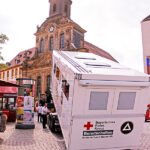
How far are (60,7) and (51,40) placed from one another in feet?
27.5

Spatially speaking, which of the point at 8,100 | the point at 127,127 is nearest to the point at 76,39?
the point at 8,100

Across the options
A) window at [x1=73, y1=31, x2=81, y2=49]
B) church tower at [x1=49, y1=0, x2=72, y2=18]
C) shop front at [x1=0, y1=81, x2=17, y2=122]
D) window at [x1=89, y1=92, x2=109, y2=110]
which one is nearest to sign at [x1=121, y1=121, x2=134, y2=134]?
window at [x1=89, y1=92, x2=109, y2=110]

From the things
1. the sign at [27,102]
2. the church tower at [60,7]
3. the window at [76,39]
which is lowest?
the sign at [27,102]

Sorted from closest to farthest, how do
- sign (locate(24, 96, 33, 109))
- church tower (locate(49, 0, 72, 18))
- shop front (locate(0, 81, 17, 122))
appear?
sign (locate(24, 96, 33, 109)), shop front (locate(0, 81, 17, 122)), church tower (locate(49, 0, 72, 18))

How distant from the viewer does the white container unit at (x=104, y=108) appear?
247 inches

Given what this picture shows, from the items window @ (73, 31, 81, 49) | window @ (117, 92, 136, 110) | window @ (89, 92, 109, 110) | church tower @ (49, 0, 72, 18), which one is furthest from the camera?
church tower @ (49, 0, 72, 18)

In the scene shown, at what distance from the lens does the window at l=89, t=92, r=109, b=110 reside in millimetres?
6441

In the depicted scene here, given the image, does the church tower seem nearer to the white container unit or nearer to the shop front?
the shop front

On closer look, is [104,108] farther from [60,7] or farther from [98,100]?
[60,7]

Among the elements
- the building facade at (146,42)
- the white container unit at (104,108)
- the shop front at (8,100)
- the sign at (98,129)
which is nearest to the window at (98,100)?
the white container unit at (104,108)

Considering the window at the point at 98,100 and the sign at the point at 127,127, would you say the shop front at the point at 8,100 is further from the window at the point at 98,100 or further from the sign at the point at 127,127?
the sign at the point at 127,127

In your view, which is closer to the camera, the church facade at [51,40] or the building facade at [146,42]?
the building facade at [146,42]

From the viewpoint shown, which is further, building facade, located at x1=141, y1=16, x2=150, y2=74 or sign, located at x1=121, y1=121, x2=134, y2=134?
building facade, located at x1=141, y1=16, x2=150, y2=74

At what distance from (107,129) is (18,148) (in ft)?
11.4
